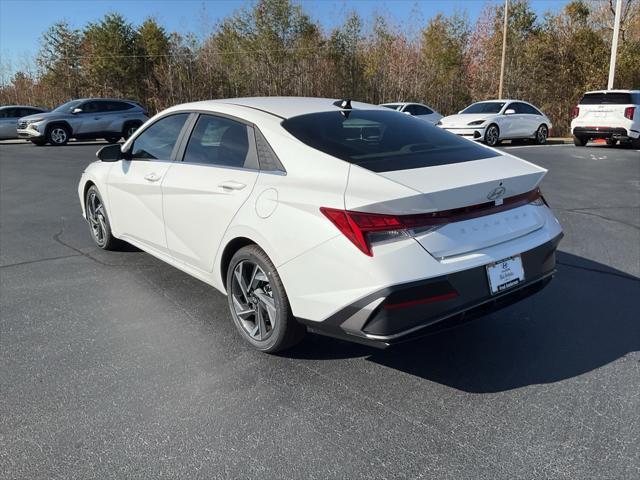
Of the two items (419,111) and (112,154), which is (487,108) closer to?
(419,111)

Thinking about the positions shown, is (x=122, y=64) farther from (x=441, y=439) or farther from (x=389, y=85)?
(x=441, y=439)

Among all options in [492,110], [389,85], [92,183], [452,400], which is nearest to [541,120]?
[492,110]

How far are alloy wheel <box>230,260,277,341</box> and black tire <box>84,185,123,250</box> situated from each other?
2.41m

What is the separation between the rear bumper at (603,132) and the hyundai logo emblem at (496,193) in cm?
1569

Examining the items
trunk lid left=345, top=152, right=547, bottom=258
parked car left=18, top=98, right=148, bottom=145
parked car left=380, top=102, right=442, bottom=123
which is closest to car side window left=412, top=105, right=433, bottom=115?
parked car left=380, top=102, right=442, bottom=123

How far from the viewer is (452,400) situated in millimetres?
2914

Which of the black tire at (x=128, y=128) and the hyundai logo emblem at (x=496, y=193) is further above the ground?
the hyundai logo emblem at (x=496, y=193)

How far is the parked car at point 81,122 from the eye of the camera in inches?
759

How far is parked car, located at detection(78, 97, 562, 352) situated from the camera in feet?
8.86

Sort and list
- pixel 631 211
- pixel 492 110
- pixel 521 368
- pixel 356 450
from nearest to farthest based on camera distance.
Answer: pixel 356 450 → pixel 521 368 → pixel 631 211 → pixel 492 110

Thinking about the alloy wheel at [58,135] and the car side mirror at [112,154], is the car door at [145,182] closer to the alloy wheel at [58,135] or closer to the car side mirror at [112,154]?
the car side mirror at [112,154]

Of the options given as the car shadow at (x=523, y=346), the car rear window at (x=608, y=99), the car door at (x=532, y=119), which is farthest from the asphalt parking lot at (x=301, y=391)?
the car door at (x=532, y=119)

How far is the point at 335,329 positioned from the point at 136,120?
2010 centimetres

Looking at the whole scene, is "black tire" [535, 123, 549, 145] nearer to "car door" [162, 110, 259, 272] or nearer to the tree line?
the tree line
